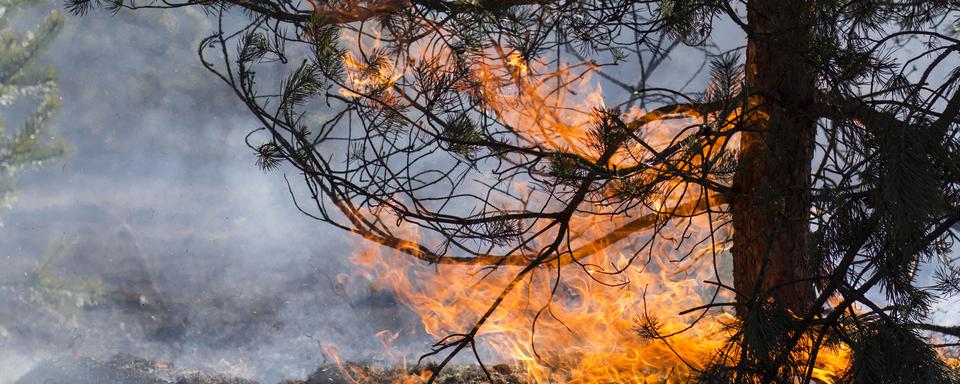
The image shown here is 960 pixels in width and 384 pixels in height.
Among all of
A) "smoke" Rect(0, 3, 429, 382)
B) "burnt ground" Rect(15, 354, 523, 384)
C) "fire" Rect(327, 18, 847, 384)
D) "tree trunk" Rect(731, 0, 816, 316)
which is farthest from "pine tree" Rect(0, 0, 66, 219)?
"tree trunk" Rect(731, 0, 816, 316)

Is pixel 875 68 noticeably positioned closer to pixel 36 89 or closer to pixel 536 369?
pixel 536 369

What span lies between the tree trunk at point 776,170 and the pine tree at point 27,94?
10.9 ft

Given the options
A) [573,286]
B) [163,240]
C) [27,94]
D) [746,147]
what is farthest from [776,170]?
[27,94]

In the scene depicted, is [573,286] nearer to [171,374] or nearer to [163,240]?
[171,374]

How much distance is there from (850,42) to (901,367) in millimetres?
544

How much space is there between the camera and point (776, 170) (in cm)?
165

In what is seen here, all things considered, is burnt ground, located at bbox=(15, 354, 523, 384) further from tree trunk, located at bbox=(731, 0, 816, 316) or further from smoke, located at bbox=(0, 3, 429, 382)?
tree trunk, located at bbox=(731, 0, 816, 316)

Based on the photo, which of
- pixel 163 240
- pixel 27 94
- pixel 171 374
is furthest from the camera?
pixel 27 94

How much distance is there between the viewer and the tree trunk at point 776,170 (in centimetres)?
154

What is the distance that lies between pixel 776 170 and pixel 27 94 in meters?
3.70

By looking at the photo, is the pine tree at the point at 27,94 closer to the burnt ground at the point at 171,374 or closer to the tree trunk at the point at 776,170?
the burnt ground at the point at 171,374

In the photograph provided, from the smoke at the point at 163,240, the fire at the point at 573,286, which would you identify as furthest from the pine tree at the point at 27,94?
the fire at the point at 573,286

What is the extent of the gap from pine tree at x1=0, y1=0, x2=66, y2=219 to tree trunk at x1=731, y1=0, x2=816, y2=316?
332cm

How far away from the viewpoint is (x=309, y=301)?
3.54m
